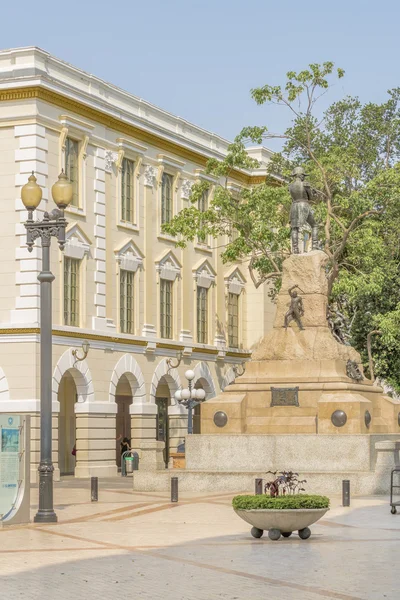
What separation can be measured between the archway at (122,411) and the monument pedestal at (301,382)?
18946mm

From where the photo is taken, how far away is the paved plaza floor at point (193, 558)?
13891mm

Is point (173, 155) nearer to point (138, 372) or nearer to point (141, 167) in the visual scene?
point (141, 167)

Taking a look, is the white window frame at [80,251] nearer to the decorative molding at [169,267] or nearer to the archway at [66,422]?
the archway at [66,422]

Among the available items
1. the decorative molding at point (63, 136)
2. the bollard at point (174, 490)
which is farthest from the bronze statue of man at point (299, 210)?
the decorative molding at point (63, 136)

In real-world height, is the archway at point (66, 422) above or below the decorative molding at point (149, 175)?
below

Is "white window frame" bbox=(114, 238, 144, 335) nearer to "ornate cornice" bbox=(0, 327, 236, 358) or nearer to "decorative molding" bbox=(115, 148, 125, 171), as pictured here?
"ornate cornice" bbox=(0, 327, 236, 358)

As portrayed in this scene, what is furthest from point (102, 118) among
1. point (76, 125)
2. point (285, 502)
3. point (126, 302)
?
point (285, 502)

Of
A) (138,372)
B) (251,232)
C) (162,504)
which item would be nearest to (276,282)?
(251,232)

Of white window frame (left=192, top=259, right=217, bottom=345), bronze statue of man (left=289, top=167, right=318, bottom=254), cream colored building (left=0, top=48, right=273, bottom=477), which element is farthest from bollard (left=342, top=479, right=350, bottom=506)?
white window frame (left=192, top=259, right=217, bottom=345)

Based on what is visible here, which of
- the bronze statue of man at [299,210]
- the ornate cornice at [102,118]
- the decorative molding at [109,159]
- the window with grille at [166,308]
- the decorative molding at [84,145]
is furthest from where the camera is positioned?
the window with grille at [166,308]

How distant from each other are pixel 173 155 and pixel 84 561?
122 feet

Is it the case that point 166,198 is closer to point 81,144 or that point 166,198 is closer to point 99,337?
point 81,144

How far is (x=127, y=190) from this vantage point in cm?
4944

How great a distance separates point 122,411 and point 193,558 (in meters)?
34.7
